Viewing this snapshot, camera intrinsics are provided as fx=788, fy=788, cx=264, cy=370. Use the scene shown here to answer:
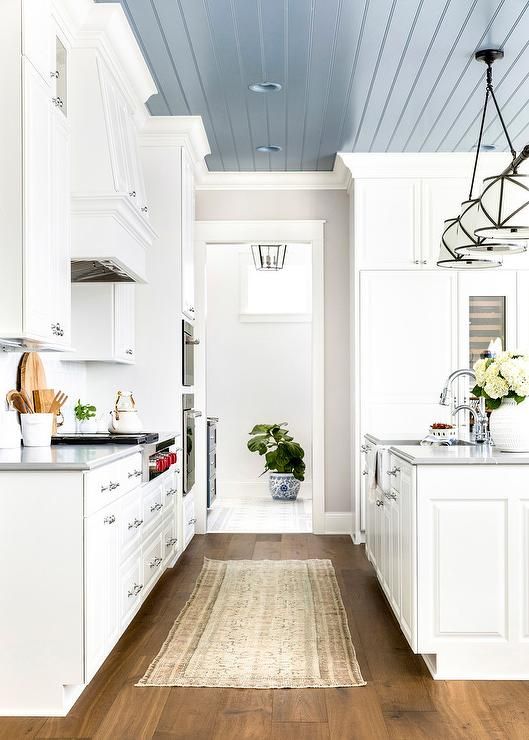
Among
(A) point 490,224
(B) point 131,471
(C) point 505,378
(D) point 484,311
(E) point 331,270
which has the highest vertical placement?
(E) point 331,270

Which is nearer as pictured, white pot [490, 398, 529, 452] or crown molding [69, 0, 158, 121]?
white pot [490, 398, 529, 452]

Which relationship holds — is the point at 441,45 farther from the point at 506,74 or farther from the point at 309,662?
the point at 309,662

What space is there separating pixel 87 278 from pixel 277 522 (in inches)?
126

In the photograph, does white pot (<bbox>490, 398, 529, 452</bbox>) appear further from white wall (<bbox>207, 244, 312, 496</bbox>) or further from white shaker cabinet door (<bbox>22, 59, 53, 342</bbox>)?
white wall (<bbox>207, 244, 312, 496</bbox>)

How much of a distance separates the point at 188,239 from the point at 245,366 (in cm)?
306

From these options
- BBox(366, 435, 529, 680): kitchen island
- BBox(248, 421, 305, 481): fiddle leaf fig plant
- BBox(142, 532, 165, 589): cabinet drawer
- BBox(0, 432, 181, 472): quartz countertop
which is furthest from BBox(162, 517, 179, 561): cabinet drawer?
BBox(248, 421, 305, 481): fiddle leaf fig plant

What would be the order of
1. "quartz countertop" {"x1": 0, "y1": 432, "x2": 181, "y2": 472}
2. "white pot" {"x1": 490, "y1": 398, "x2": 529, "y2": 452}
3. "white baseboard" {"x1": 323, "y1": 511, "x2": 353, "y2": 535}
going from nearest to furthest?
"quartz countertop" {"x1": 0, "y1": 432, "x2": 181, "y2": 472}
"white pot" {"x1": 490, "y1": 398, "x2": 529, "y2": 452}
"white baseboard" {"x1": 323, "y1": 511, "x2": 353, "y2": 535}

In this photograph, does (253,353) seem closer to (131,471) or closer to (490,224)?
(131,471)

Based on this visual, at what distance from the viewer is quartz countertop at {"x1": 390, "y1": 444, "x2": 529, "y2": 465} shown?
9.91 feet

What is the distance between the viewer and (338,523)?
624 centimetres

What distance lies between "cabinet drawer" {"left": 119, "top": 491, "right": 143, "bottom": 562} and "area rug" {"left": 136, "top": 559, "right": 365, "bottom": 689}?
1.50ft

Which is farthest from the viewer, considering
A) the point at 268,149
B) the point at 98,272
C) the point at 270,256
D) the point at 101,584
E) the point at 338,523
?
the point at 270,256

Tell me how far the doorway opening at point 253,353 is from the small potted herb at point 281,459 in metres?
0.41

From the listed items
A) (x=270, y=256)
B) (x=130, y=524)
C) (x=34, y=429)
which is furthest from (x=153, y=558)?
(x=270, y=256)
